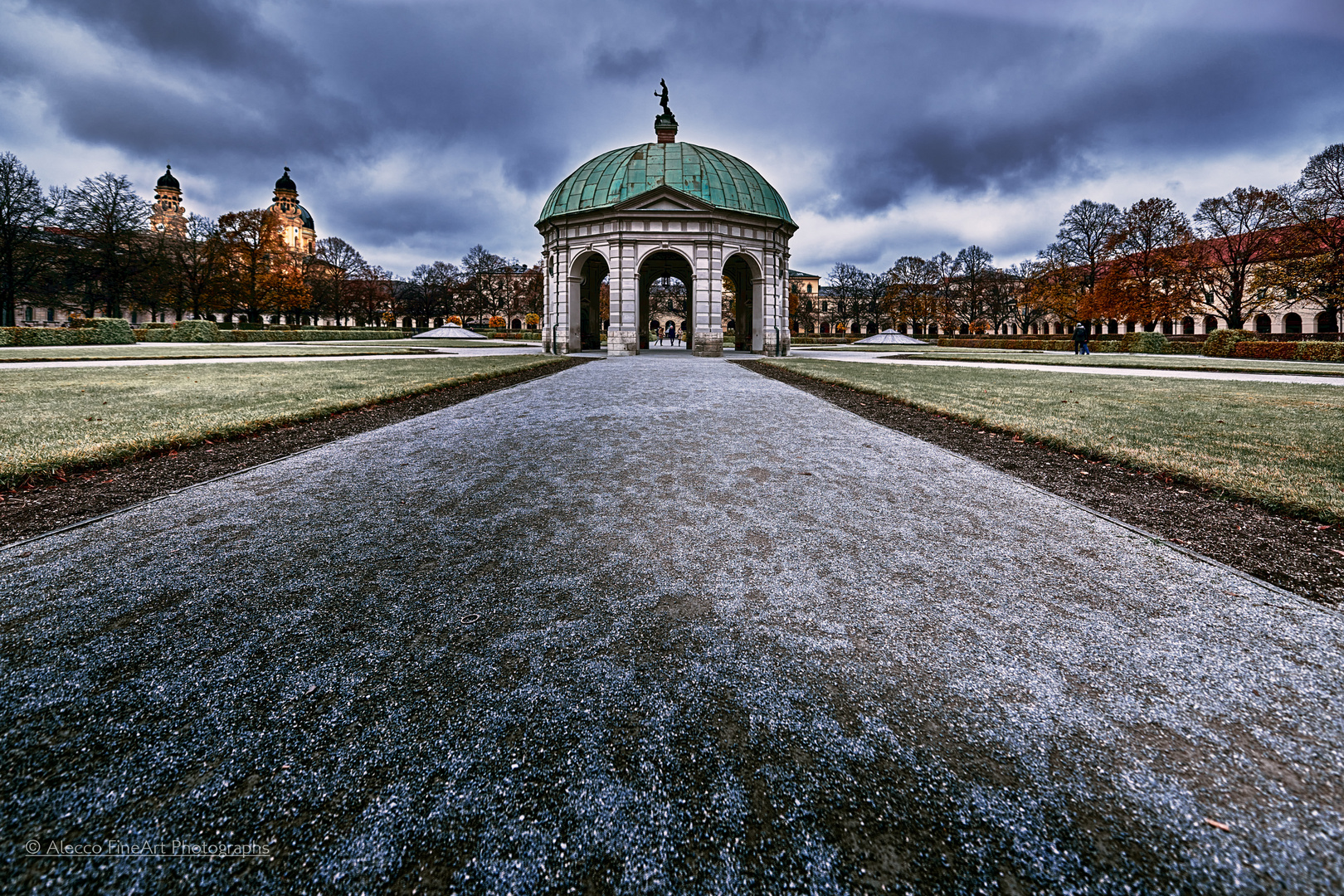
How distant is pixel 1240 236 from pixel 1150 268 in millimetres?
5600

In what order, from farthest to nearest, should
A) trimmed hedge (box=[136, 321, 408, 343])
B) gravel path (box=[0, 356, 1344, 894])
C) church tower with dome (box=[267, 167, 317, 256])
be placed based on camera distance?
church tower with dome (box=[267, 167, 317, 256]), trimmed hedge (box=[136, 321, 408, 343]), gravel path (box=[0, 356, 1344, 894])

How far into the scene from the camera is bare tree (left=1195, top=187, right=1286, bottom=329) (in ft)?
133

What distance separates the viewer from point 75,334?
34.7 meters

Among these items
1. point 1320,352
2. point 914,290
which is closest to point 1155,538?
point 1320,352

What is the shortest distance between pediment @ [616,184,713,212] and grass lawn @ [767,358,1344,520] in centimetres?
1779

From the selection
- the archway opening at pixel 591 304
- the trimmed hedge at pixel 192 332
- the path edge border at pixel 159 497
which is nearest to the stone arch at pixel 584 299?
the archway opening at pixel 591 304

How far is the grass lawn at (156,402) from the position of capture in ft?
19.4

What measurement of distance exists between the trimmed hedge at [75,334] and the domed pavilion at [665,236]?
29.5 meters

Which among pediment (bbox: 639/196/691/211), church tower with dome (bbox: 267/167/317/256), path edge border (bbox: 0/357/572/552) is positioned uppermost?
church tower with dome (bbox: 267/167/317/256)

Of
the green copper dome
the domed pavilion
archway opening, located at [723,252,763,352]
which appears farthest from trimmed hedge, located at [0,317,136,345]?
archway opening, located at [723,252,763,352]

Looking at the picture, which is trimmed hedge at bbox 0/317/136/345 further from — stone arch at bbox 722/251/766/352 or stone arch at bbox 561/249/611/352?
stone arch at bbox 722/251/766/352

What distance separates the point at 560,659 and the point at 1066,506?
14.4 feet

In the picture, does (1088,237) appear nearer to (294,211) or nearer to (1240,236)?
(1240,236)

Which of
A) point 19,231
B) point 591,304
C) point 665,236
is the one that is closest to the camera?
point 665,236
